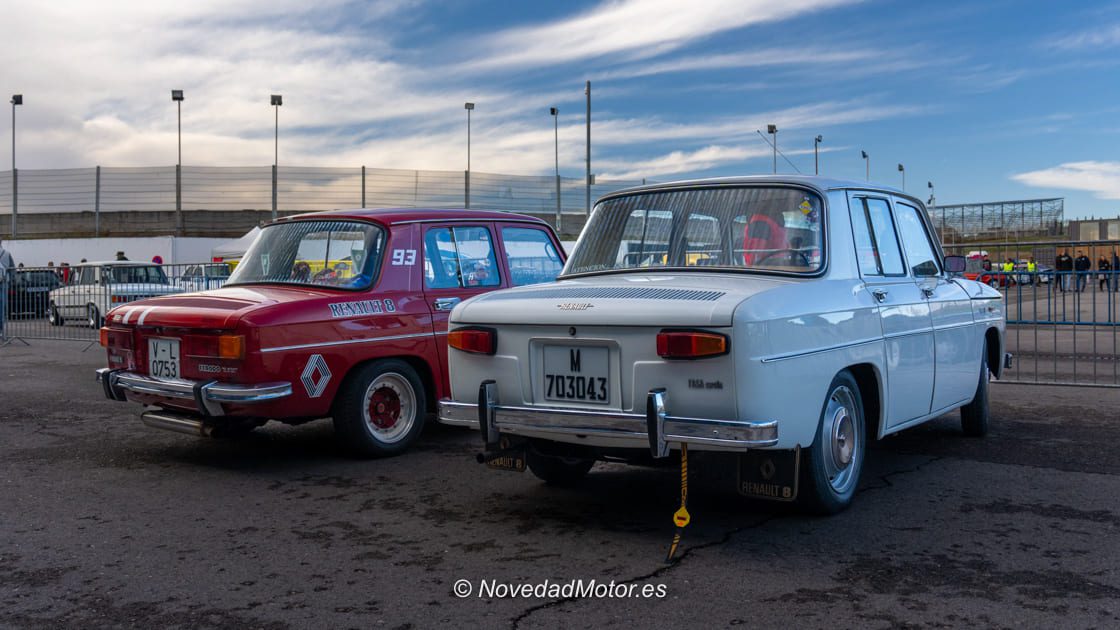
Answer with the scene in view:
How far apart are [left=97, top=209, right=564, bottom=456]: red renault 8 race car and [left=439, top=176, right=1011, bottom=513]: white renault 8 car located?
1603 millimetres

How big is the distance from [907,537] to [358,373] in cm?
370

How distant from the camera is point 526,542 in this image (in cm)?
480

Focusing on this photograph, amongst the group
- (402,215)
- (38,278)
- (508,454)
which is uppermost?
(402,215)

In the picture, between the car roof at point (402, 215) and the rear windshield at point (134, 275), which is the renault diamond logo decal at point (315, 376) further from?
the rear windshield at point (134, 275)

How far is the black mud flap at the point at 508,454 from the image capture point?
5.09 m

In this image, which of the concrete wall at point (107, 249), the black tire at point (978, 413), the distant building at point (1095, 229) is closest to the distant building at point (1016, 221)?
the distant building at point (1095, 229)

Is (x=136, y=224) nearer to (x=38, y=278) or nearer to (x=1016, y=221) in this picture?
(x=38, y=278)

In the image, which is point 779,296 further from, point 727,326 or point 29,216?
point 29,216

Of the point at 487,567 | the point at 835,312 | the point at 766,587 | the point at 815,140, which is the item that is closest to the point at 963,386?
the point at 835,312

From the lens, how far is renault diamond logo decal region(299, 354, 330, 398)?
6582mm

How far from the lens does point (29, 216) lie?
4884 cm

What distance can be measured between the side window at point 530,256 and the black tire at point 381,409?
130 cm

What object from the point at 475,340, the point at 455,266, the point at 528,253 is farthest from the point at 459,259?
the point at 475,340

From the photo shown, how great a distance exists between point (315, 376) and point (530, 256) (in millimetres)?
2256
